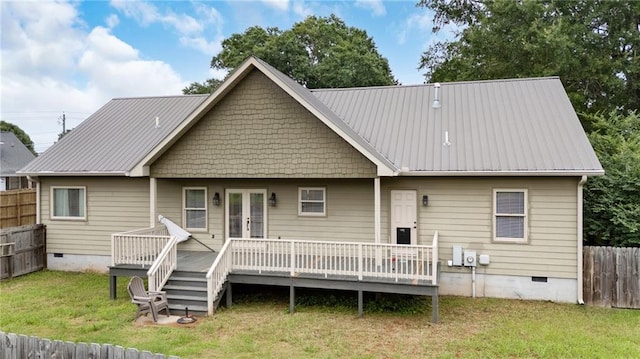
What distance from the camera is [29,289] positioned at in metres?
11.1

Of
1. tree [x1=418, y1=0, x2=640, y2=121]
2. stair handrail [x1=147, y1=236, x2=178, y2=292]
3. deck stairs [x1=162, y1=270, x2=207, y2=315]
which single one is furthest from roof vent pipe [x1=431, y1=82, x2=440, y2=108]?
stair handrail [x1=147, y1=236, x2=178, y2=292]

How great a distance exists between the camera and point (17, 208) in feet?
49.0

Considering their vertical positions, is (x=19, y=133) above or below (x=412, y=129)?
above

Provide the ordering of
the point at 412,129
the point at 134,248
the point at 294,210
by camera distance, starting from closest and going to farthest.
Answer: the point at 134,248 → the point at 294,210 → the point at 412,129

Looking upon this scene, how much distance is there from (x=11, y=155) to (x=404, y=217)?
112ft

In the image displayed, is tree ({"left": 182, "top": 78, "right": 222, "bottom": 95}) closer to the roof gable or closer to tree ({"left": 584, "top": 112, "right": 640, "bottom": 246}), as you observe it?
the roof gable

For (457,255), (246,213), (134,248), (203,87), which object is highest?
(203,87)

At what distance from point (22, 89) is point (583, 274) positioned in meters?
31.3

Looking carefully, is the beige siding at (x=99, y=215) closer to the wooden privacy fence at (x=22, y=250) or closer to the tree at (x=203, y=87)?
the wooden privacy fence at (x=22, y=250)

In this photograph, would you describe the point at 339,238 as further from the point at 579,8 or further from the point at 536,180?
the point at 579,8

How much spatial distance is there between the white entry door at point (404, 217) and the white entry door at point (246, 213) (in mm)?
3687

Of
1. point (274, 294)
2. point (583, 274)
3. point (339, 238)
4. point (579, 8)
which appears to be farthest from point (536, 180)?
point (579, 8)

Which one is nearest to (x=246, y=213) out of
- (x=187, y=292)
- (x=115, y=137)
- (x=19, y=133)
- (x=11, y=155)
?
(x=187, y=292)

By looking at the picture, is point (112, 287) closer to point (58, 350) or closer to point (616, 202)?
point (58, 350)
